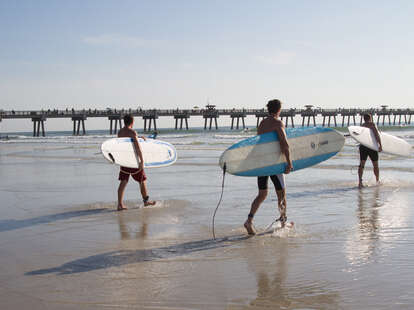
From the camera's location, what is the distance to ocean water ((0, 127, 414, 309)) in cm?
316

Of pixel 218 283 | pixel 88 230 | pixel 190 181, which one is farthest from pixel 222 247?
pixel 190 181

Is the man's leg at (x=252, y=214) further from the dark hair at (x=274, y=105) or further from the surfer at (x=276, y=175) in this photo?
the dark hair at (x=274, y=105)

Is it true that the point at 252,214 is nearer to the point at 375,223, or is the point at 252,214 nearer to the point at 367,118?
the point at 375,223

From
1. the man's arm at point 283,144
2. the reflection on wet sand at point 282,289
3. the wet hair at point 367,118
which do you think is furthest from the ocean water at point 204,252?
the wet hair at point 367,118

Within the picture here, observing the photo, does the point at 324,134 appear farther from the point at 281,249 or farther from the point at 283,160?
the point at 281,249

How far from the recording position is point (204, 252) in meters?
4.30

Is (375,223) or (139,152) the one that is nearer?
(375,223)

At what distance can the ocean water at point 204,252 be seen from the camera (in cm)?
316

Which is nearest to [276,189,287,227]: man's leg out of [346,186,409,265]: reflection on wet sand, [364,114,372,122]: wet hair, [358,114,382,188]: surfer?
[346,186,409,265]: reflection on wet sand

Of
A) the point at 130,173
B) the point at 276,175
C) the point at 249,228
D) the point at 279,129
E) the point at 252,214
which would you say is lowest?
the point at 249,228

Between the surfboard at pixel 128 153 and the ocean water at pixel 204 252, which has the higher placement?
the surfboard at pixel 128 153

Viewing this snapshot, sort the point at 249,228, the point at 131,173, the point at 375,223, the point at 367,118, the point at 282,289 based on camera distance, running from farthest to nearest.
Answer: the point at 367,118
the point at 131,173
the point at 375,223
the point at 249,228
the point at 282,289

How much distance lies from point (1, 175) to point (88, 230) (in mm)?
7007

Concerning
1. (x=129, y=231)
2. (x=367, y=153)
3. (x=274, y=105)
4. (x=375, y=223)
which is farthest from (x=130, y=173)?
(x=367, y=153)
